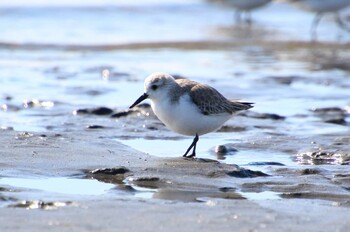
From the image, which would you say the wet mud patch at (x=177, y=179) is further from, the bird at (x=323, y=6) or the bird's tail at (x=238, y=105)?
the bird at (x=323, y=6)

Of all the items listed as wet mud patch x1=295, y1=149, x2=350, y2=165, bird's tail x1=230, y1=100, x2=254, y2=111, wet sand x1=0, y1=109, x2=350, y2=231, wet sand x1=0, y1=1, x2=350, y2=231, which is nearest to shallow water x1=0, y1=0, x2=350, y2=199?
wet sand x1=0, y1=1, x2=350, y2=231

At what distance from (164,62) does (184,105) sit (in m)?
6.64

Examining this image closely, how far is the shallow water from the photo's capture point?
28.1 ft

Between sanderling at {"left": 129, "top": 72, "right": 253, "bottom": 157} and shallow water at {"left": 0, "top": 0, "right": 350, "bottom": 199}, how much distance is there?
36cm

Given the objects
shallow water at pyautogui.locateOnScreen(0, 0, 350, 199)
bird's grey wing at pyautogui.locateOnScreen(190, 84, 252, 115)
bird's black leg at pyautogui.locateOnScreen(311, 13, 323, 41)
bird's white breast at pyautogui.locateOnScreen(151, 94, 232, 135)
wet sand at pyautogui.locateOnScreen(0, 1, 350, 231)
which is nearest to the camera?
wet sand at pyautogui.locateOnScreen(0, 1, 350, 231)

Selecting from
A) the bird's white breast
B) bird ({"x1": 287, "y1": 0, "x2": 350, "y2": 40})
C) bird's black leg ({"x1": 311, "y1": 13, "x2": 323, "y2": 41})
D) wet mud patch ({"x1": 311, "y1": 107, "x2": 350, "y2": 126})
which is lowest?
wet mud patch ({"x1": 311, "y1": 107, "x2": 350, "y2": 126})

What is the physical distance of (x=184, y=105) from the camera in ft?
22.6

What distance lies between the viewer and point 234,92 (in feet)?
34.8

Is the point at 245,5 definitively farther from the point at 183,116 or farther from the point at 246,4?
the point at 183,116

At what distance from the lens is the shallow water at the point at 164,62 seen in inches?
338

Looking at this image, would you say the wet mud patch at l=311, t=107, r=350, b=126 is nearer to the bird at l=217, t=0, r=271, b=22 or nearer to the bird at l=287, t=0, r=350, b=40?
the bird at l=287, t=0, r=350, b=40

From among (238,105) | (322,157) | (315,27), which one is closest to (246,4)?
(315,27)

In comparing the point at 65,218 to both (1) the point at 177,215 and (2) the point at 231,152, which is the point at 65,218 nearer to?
(1) the point at 177,215

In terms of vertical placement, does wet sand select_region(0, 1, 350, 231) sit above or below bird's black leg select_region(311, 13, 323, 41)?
below
